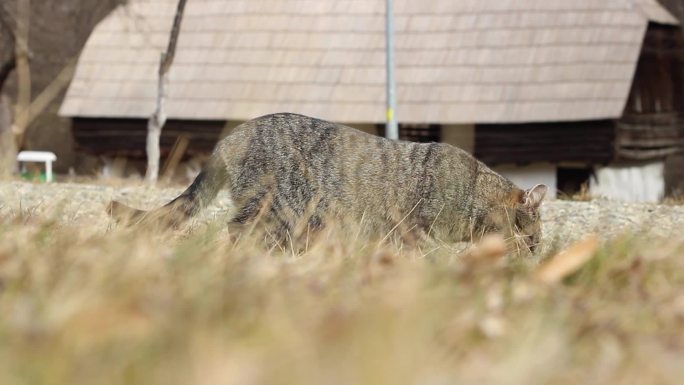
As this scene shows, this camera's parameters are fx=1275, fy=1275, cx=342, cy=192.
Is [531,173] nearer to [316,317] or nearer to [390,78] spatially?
[390,78]

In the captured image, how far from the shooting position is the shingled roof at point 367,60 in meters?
28.3

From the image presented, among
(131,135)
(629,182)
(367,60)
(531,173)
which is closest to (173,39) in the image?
(367,60)

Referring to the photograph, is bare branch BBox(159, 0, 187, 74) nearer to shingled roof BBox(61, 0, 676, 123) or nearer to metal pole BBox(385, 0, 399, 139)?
shingled roof BBox(61, 0, 676, 123)

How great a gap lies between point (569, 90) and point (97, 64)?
1192cm

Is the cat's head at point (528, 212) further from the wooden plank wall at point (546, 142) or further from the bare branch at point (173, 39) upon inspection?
the wooden plank wall at point (546, 142)

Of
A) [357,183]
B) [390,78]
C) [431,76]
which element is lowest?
[357,183]

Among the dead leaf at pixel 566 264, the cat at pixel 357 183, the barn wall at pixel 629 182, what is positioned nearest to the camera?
the dead leaf at pixel 566 264

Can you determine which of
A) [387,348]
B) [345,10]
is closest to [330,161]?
[387,348]

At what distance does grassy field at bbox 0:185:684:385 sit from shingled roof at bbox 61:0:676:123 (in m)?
22.8

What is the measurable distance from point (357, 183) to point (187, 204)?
1580mm

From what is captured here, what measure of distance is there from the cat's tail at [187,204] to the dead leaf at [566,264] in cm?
212

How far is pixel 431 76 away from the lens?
2905cm

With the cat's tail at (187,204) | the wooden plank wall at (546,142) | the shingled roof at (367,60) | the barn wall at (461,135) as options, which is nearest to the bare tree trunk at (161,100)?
the shingled roof at (367,60)

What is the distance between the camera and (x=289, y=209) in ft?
27.9
